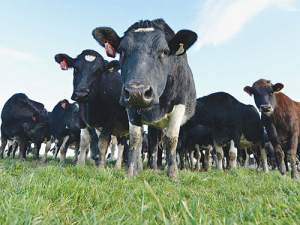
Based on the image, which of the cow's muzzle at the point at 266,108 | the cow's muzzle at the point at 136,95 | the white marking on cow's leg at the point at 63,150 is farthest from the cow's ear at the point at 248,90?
the white marking on cow's leg at the point at 63,150

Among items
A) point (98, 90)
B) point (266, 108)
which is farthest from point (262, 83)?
point (98, 90)

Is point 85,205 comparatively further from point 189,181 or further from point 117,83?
point 117,83

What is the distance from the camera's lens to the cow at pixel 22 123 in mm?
10539

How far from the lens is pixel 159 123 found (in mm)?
5078

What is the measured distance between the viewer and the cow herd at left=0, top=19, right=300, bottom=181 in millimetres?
4070

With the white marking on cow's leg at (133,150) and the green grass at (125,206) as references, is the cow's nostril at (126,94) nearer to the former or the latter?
the green grass at (125,206)

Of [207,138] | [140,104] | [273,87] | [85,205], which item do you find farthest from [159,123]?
[207,138]

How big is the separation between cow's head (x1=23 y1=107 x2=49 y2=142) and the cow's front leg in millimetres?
7780

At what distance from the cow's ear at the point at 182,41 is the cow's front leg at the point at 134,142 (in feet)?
4.47

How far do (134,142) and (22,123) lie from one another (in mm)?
8085

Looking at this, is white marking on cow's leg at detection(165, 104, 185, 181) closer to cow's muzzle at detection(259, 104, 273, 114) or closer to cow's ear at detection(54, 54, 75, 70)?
cow's ear at detection(54, 54, 75, 70)

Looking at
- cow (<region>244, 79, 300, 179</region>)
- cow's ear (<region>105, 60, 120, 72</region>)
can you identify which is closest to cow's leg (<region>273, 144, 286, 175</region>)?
cow (<region>244, 79, 300, 179</region>)

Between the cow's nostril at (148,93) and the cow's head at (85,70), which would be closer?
the cow's nostril at (148,93)

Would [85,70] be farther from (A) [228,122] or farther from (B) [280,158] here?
(B) [280,158]
